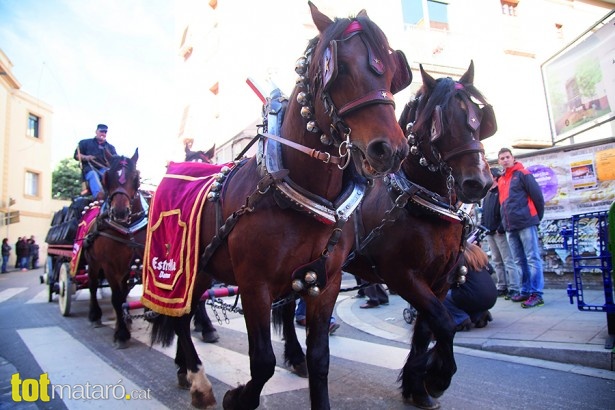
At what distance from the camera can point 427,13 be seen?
612 inches

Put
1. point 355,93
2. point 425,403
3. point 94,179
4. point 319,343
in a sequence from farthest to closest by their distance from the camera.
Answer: point 94,179 < point 425,403 < point 319,343 < point 355,93

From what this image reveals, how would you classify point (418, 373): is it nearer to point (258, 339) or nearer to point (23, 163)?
point (258, 339)

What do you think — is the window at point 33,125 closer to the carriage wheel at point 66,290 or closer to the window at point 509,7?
the carriage wheel at point 66,290

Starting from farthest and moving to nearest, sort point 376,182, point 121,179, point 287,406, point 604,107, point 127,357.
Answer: point 604,107 < point 121,179 < point 127,357 < point 376,182 < point 287,406

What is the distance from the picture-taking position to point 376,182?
3.30m

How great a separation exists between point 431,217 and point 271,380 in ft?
6.56

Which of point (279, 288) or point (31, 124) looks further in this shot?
point (31, 124)

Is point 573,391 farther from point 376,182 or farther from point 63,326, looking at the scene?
point 63,326

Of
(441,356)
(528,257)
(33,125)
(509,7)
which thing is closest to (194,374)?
(441,356)

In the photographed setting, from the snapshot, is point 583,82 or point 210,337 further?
point 583,82

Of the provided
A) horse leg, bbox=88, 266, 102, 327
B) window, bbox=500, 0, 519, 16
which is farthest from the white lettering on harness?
window, bbox=500, 0, 519, 16

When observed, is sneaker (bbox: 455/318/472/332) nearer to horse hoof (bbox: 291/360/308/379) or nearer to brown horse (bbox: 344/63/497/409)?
brown horse (bbox: 344/63/497/409)

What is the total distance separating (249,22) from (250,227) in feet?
51.6

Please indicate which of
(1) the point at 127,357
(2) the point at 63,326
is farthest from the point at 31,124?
(1) the point at 127,357
